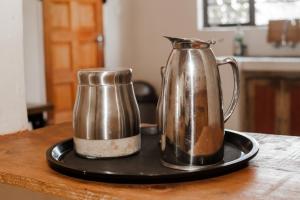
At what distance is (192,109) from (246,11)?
13.2ft

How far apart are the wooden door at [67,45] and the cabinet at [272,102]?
1.96 metres

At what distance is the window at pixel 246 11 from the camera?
14.6ft

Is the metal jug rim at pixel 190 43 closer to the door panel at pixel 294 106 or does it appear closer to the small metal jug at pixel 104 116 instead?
the small metal jug at pixel 104 116

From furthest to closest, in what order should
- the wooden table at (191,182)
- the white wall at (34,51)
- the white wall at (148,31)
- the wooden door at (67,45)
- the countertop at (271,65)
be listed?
the white wall at (148,31) → the wooden door at (67,45) → the white wall at (34,51) → the countertop at (271,65) → the wooden table at (191,182)

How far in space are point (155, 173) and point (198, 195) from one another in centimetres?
11

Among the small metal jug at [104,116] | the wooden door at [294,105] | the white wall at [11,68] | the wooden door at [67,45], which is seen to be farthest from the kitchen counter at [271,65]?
the small metal jug at [104,116]

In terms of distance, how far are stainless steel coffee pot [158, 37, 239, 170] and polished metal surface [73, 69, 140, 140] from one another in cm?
10

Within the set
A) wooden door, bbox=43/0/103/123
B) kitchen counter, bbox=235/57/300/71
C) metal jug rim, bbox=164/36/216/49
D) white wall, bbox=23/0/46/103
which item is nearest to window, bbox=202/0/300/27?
kitchen counter, bbox=235/57/300/71

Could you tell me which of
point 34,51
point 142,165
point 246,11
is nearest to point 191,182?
point 142,165

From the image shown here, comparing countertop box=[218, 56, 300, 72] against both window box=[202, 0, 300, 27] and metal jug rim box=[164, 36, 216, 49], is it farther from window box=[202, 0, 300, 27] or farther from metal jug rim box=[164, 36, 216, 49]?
metal jug rim box=[164, 36, 216, 49]

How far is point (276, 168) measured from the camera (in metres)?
0.92

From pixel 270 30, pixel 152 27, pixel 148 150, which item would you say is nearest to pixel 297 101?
pixel 270 30

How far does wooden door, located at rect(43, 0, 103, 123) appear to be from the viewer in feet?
15.0

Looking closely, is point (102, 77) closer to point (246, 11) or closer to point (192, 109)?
point (192, 109)
